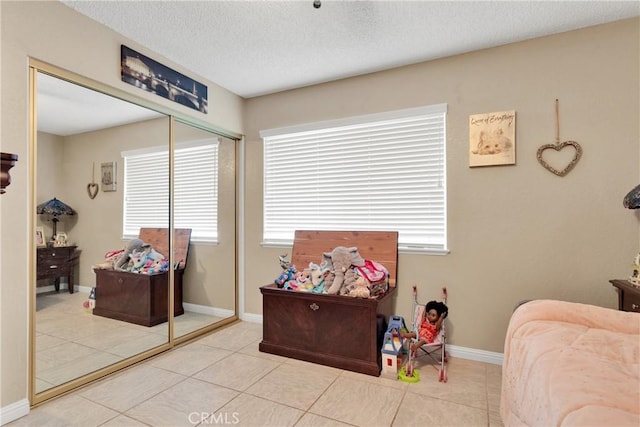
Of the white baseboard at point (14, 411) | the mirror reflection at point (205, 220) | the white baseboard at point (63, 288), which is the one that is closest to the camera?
the white baseboard at point (14, 411)

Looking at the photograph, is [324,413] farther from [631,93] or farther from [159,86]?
[631,93]

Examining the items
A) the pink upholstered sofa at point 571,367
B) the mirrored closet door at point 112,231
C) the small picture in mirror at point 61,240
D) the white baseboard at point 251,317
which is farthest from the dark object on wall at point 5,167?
the white baseboard at point 251,317

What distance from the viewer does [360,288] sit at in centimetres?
258

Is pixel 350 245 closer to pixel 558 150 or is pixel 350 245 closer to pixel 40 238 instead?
pixel 558 150

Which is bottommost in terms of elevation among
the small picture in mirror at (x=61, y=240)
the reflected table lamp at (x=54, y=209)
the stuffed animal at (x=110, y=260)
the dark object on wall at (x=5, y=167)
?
the stuffed animal at (x=110, y=260)

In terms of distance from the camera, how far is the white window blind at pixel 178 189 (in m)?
2.78

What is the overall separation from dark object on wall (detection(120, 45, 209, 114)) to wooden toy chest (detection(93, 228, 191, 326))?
4.08 feet

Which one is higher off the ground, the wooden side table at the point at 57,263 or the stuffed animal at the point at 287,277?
the wooden side table at the point at 57,263

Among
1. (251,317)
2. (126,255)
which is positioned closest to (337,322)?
(251,317)

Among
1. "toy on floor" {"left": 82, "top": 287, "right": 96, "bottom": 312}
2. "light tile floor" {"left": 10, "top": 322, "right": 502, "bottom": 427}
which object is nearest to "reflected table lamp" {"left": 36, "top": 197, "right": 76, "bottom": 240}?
"toy on floor" {"left": 82, "top": 287, "right": 96, "bottom": 312}

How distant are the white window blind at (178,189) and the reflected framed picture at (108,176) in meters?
0.09

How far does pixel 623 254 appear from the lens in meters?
2.30

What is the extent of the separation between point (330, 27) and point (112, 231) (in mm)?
2392

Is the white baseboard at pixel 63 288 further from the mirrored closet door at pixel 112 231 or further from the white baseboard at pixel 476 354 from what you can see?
the white baseboard at pixel 476 354
